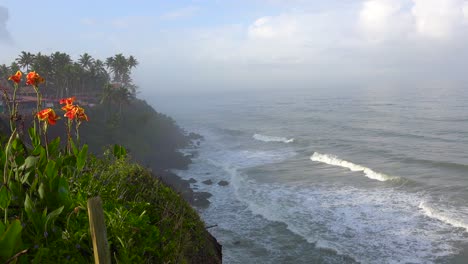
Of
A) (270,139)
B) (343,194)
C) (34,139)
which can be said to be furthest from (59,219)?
(270,139)

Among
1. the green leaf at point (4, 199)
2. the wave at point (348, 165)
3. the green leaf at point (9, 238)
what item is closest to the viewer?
the green leaf at point (9, 238)

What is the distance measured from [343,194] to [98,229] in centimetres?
2541

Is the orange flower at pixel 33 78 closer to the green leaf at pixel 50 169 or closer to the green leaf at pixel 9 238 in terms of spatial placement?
the green leaf at pixel 50 169

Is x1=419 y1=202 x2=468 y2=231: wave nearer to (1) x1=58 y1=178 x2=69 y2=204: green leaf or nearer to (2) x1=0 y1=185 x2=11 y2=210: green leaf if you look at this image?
(1) x1=58 y1=178 x2=69 y2=204: green leaf

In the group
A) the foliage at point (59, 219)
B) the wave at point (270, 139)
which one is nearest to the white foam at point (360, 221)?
the foliage at point (59, 219)

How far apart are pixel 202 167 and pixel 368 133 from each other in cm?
2504

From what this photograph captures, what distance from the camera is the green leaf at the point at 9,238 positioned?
2666mm

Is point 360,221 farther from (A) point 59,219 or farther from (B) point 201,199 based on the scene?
(A) point 59,219

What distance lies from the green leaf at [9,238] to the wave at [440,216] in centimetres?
2217

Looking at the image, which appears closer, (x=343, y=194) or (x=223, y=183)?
(x=343, y=194)

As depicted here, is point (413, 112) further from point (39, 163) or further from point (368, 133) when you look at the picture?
point (39, 163)

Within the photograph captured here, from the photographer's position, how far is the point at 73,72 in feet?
159

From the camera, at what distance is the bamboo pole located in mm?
2689

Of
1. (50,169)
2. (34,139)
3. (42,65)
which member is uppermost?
(42,65)
